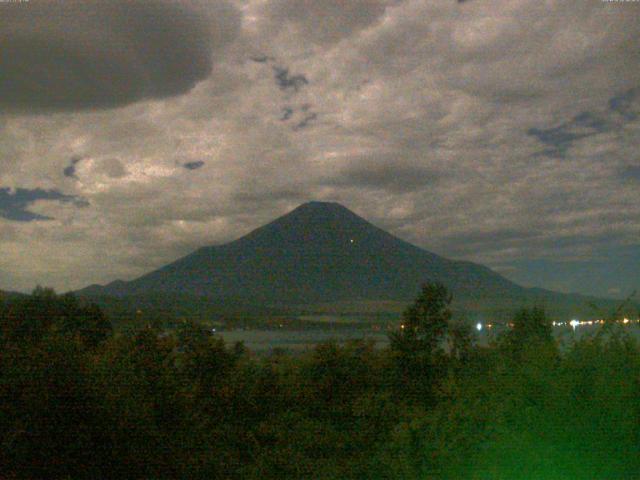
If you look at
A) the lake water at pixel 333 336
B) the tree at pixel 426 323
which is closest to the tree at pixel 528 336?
the lake water at pixel 333 336

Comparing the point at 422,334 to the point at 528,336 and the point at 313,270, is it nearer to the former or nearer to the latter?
the point at 528,336

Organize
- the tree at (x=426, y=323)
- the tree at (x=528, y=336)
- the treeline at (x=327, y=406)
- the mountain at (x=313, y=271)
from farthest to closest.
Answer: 1. the mountain at (x=313, y=271)
2. the tree at (x=426, y=323)
3. the tree at (x=528, y=336)
4. the treeline at (x=327, y=406)

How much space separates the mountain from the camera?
2790 inches

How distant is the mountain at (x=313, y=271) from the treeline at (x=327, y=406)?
4240cm

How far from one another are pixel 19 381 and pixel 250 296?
63.1 metres

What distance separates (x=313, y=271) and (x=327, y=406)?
7250cm

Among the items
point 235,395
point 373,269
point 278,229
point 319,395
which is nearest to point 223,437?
point 235,395

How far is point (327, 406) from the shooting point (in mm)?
14883

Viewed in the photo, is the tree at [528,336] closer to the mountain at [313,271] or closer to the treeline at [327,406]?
the treeline at [327,406]

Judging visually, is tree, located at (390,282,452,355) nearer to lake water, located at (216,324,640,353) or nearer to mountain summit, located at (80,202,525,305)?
lake water, located at (216,324,640,353)

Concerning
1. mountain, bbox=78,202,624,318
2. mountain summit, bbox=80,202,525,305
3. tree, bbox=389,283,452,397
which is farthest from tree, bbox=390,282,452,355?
mountain summit, bbox=80,202,525,305

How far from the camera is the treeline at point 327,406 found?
16.5ft

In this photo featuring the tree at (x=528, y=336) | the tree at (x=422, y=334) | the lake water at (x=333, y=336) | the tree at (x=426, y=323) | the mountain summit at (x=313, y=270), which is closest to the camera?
the lake water at (x=333, y=336)

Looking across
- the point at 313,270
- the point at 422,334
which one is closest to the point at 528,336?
the point at 422,334
